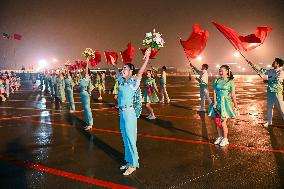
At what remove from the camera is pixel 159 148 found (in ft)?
24.6

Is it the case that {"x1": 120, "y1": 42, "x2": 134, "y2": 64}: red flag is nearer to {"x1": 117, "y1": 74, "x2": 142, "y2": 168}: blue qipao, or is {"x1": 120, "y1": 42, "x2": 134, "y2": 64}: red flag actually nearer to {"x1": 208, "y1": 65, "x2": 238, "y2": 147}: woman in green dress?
{"x1": 208, "y1": 65, "x2": 238, "y2": 147}: woman in green dress

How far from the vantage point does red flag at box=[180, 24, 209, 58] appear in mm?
11877

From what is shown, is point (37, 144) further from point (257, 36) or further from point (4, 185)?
point (257, 36)

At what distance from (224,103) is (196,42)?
16.3ft

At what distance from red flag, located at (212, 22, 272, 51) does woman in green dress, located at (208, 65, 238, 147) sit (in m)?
0.97

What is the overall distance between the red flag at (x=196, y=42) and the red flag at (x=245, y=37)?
324cm

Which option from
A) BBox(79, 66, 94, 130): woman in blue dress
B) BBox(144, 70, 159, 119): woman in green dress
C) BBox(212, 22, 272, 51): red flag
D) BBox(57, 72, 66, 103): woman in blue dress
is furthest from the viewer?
BBox(57, 72, 66, 103): woman in blue dress

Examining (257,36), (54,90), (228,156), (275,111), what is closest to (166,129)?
(228,156)

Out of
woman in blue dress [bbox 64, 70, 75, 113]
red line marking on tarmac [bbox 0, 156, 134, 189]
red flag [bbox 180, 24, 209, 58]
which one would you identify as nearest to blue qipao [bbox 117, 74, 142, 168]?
red line marking on tarmac [bbox 0, 156, 134, 189]

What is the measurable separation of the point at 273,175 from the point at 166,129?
4840 mm

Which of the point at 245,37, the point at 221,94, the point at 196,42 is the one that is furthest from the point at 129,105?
the point at 196,42

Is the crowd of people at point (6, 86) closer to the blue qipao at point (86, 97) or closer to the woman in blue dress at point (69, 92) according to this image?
the woman in blue dress at point (69, 92)

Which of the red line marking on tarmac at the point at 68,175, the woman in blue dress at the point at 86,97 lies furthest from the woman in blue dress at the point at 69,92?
the red line marking on tarmac at the point at 68,175

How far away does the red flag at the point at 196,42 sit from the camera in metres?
11.9
